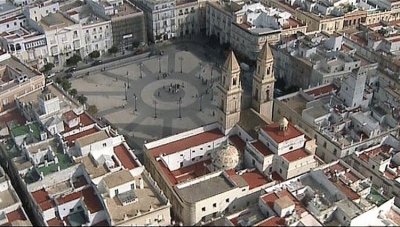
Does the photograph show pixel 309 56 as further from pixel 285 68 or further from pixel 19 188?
pixel 19 188

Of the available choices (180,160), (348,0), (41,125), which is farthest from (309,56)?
(41,125)

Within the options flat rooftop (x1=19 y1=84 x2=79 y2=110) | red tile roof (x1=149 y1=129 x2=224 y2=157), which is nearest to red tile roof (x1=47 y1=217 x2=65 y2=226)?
red tile roof (x1=149 y1=129 x2=224 y2=157)

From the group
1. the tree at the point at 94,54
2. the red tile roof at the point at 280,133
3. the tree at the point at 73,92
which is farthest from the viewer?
the tree at the point at 94,54

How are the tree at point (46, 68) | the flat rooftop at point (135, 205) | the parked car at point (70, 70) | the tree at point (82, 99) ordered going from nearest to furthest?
the flat rooftop at point (135, 205), the tree at point (82, 99), the tree at point (46, 68), the parked car at point (70, 70)

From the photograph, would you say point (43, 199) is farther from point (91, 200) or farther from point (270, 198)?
point (270, 198)

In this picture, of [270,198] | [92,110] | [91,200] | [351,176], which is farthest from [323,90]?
[91,200]

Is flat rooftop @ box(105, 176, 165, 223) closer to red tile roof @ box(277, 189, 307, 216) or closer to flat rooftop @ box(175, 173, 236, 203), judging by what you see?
flat rooftop @ box(175, 173, 236, 203)

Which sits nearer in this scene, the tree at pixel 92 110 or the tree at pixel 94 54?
the tree at pixel 92 110

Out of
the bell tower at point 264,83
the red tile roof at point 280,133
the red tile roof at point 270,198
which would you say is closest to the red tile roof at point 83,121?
the bell tower at point 264,83

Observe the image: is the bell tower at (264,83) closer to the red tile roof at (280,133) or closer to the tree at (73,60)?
the red tile roof at (280,133)
